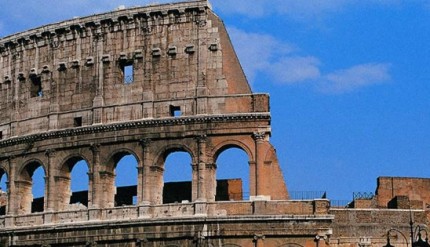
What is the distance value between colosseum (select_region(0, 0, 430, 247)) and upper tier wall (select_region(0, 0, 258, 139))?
0.14ft

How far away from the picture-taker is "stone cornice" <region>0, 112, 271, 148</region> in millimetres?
35344

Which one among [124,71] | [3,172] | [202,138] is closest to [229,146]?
[202,138]

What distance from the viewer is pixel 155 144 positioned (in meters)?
36.3

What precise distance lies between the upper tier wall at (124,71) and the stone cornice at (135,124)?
362mm

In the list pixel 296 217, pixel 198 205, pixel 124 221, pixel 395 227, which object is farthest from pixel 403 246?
pixel 124 221

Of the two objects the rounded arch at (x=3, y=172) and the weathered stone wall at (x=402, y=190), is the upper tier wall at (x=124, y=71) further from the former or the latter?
the weathered stone wall at (x=402, y=190)

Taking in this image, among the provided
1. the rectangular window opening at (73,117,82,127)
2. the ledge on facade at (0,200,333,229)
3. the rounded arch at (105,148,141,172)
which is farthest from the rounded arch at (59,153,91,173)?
the ledge on facade at (0,200,333,229)

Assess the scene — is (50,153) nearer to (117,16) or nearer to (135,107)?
(135,107)

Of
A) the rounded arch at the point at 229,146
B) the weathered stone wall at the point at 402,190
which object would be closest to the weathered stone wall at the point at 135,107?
the rounded arch at the point at 229,146

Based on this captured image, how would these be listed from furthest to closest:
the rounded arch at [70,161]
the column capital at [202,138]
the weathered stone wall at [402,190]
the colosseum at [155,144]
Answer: the weathered stone wall at [402,190]
the rounded arch at [70,161]
the column capital at [202,138]
the colosseum at [155,144]

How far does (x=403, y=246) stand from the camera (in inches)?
1423

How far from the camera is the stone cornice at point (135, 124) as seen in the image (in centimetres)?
3534

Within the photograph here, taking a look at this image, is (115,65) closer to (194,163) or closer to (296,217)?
(194,163)

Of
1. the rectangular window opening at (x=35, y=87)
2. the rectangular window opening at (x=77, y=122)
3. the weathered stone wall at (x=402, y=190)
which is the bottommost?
the weathered stone wall at (x=402, y=190)
